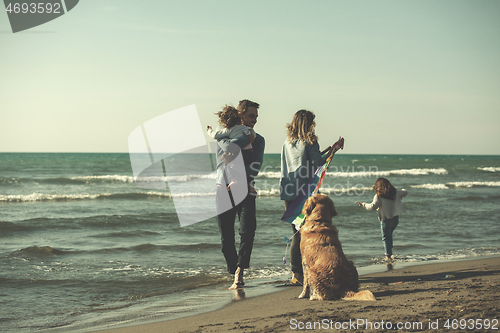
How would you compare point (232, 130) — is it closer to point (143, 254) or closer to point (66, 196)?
point (143, 254)

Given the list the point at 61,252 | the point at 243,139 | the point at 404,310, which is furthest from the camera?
the point at 61,252

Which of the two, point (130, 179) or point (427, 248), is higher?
point (130, 179)

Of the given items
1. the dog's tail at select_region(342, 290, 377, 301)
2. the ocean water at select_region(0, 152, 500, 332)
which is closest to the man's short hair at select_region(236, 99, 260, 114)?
the ocean water at select_region(0, 152, 500, 332)

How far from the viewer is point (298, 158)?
4148mm

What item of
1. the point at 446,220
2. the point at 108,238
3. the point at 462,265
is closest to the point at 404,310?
the point at 462,265

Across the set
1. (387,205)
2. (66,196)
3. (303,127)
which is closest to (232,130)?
(303,127)

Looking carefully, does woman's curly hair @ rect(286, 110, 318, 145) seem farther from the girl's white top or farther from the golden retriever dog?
the girl's white top

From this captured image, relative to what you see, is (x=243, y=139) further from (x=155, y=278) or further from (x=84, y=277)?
(x=84, y=277)

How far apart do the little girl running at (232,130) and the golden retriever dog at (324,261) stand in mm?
910

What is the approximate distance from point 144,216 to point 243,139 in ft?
24.9

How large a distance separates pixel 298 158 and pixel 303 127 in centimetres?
35

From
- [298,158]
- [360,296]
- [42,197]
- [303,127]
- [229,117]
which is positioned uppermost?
[229,117]

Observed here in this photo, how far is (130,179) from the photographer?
81.3ft

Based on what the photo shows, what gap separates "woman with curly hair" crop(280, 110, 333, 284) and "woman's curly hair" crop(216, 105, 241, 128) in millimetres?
612
